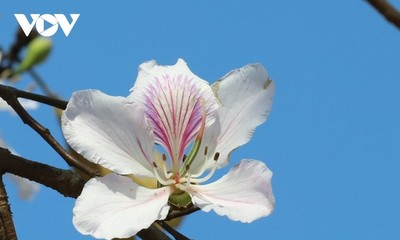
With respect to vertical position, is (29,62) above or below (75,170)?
above

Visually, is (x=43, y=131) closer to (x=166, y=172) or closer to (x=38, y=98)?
(x=38, y=98)

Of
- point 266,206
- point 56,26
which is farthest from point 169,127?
point 56,26

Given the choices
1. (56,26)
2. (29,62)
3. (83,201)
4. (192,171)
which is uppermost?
(56,26)

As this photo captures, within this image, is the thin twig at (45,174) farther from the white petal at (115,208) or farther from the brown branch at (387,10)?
the brown branch at (387,10)

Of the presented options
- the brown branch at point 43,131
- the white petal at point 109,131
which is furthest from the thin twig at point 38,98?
the white petal at point 109,131

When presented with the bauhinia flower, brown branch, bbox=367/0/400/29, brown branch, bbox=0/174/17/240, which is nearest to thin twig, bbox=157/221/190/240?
the bauhinia flower

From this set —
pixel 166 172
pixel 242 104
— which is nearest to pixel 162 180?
pixel 166 172

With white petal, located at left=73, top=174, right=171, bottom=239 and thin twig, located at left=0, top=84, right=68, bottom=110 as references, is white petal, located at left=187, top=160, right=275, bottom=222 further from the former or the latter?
thin twig, located at left=0, top=84, right=68, bottom=110

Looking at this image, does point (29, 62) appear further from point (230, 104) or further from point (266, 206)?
point (266, 206)
